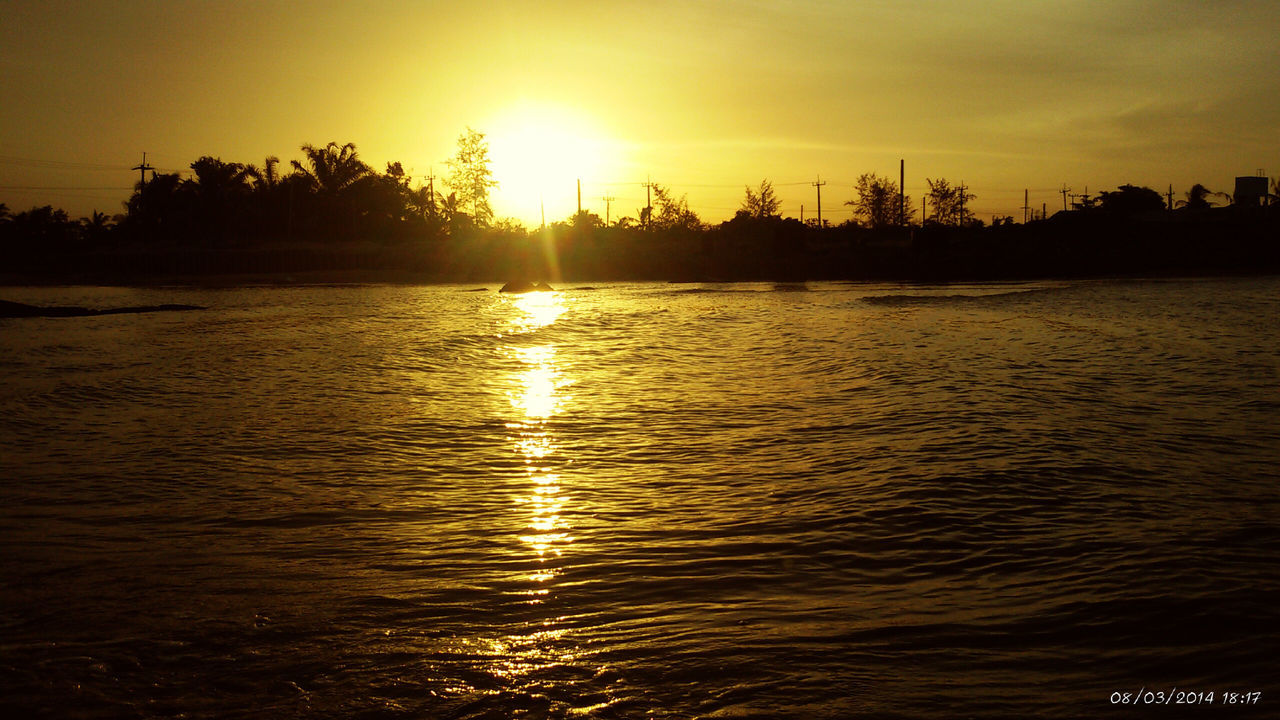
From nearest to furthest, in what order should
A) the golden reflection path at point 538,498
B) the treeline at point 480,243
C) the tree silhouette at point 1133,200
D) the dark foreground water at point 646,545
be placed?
1. the dark foreground water at point 646,545
2. the golden reflection path at point 538,498
3. the treeline at point 480,243
4. the tree silhouette at point 1133,200

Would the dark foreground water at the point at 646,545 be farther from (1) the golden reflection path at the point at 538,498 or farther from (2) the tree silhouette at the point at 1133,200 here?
(2) the tree silhouette at the point at 1133,200

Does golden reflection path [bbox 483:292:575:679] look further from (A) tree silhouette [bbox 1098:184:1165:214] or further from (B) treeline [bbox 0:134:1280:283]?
(A) tree silhouette [bbox 1098:184:1165:214]

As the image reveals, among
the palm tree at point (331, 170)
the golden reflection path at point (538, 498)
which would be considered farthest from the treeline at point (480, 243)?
the golden reflection path at point (538, 498)

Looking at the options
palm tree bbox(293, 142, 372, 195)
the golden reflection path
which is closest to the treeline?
palm tree bbox(293, 142, 372, 195)

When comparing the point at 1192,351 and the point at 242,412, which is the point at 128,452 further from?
the point at 1192,351

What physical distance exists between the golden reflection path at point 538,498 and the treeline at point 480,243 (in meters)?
50.1

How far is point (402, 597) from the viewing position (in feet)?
16.9

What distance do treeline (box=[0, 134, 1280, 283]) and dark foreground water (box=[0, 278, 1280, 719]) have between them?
173 feet

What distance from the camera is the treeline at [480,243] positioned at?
6431 centimetres

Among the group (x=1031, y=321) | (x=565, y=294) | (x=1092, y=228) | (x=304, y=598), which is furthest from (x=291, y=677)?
(x=1092, y=228)

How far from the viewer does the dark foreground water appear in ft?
13.7

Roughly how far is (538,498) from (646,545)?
1.53 meters

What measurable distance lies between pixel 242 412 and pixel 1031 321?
20731mm

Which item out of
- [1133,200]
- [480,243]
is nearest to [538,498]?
[480,243]
